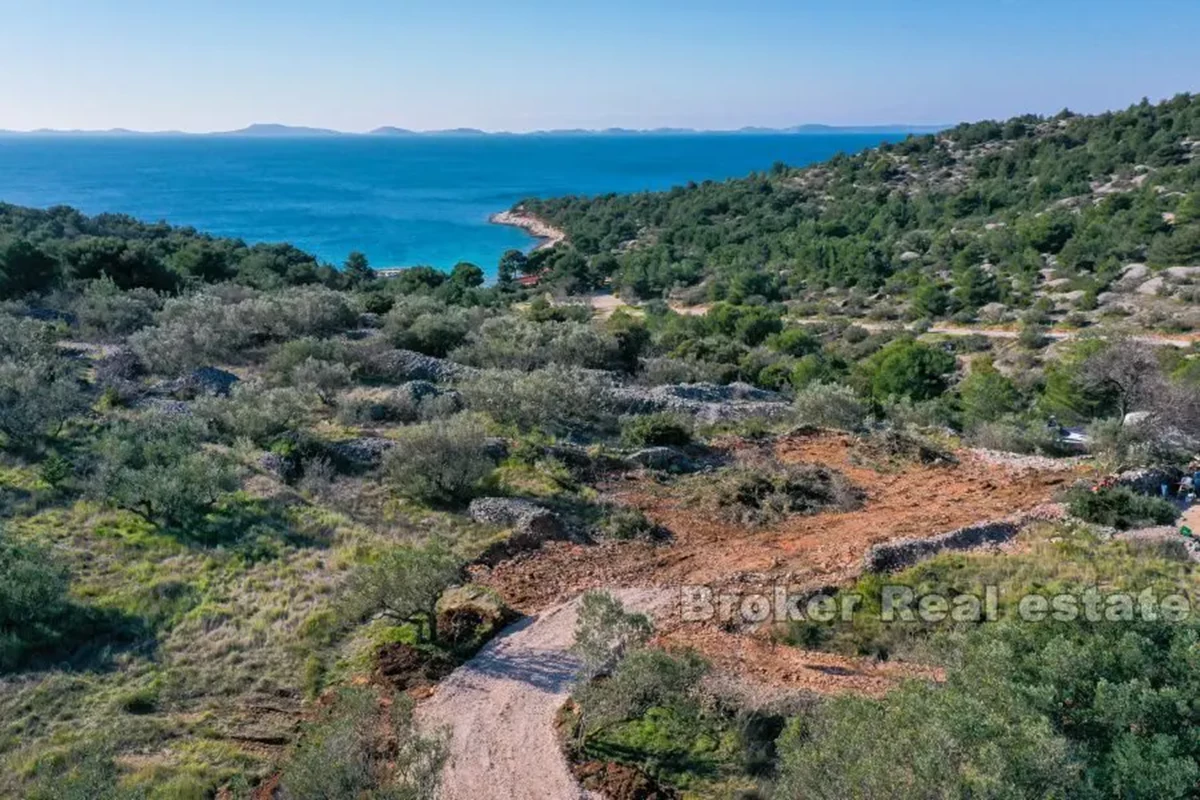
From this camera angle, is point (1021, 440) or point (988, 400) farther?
point (988, 400)

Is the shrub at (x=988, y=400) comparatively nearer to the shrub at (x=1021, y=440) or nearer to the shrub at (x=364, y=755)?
the shrub at (x=1021, y=440)

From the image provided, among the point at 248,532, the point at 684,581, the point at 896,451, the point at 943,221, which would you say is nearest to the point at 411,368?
the point at 248,532

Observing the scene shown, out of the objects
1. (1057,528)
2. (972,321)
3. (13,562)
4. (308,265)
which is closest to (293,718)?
(13,562)

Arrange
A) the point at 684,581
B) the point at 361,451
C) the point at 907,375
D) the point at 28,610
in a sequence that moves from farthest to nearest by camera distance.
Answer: the point at 907,375, the point at 361,451, the point at 684,581, the point at 28,610

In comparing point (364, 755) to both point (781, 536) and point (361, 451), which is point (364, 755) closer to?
point (781, 536)

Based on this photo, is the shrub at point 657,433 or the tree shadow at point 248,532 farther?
the shrub at point 657,433

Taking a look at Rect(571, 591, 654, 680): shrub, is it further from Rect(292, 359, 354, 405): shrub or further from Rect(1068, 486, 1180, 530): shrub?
Rect(292, 359, 354, 405): shrub

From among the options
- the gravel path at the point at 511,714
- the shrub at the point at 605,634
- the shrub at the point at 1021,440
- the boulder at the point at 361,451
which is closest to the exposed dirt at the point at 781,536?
the gravel path at the point at 511,714
